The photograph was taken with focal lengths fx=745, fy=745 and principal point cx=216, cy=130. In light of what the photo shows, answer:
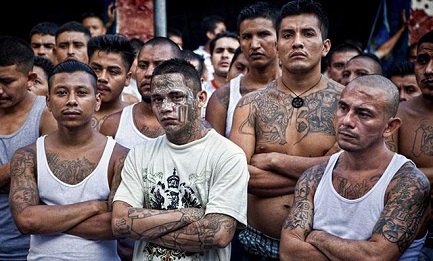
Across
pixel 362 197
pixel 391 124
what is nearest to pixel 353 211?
pixel 362 197

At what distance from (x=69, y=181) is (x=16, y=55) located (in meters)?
1.47

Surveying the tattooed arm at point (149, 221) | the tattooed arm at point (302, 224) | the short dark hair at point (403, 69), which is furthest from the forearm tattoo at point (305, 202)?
the short dark hair at point (403, 69)

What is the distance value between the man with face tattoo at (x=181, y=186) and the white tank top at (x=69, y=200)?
29 cm

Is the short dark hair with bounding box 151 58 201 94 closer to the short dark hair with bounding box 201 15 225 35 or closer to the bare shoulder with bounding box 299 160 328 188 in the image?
the bare shoulder with bounding box 299 160 328 188

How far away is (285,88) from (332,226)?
132 cm

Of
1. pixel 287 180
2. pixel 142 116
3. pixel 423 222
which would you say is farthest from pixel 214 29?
pixel 423 222

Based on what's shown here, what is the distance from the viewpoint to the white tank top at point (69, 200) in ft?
17.0

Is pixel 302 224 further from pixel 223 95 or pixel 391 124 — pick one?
pixel 223 95

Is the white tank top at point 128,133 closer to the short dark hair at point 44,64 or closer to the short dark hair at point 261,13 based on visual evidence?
the short dark hair at point 261,13

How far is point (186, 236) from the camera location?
474 cm

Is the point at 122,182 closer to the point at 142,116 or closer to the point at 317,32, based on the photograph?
the point at 142,116

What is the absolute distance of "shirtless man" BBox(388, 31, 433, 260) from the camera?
5.55 meters

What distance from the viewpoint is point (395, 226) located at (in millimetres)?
4457

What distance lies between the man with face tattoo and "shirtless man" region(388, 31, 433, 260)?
1.41 metres
